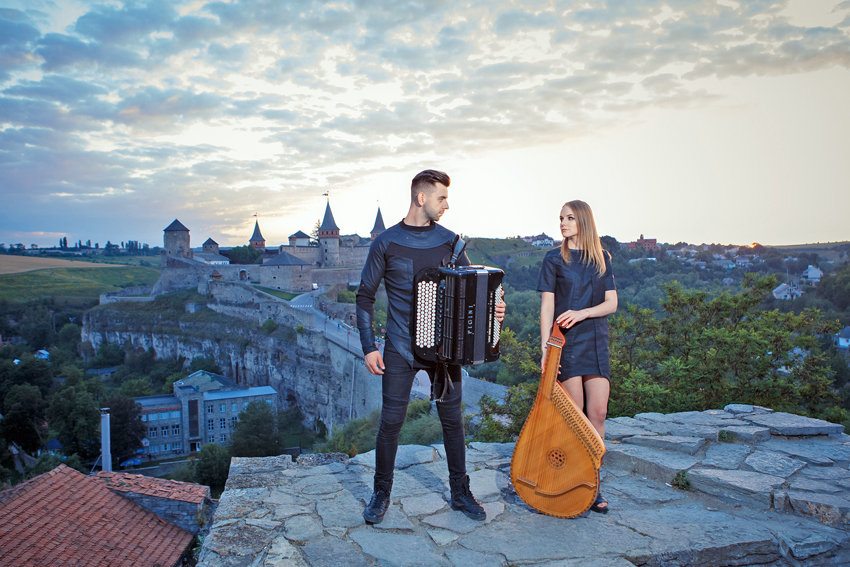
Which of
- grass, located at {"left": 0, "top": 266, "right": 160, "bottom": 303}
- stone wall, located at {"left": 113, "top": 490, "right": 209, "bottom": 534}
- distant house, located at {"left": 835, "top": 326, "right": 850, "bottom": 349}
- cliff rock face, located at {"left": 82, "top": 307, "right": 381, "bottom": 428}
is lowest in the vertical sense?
cliff rock face, located at {"left": 82, "top": 307, "right": 381, "bottom": 428}

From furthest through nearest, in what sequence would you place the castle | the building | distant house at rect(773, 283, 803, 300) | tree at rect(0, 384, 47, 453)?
1. the castle
2. the building
3. tree at rect(0, 384, 47, 453)
4. distant house at rect(773, 283, 803, 300)

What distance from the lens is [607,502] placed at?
125 inches

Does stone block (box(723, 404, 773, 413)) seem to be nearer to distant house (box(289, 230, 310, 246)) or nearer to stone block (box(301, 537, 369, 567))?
stone block (box(301, 537, 369, 567))

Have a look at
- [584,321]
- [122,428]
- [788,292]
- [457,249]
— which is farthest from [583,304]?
[122,428]

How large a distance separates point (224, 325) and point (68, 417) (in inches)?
634

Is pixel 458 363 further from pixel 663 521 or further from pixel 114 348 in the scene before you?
pixel 114 348

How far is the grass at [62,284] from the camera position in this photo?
6197cm

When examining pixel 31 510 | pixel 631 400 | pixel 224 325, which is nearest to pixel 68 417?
pixel 224 325

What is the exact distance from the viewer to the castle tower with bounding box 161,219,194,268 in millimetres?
58562

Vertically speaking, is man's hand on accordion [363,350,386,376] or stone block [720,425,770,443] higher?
man's hand on accordion [363,350,386,376]

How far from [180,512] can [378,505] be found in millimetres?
5986

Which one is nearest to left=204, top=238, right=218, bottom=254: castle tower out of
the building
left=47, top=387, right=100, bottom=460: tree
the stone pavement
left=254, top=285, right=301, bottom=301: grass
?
left=254, top=285, right=301, bottom=301: grass

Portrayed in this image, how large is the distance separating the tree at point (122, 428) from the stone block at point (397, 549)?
102 feet

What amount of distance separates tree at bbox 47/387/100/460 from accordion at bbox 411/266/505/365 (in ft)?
108
